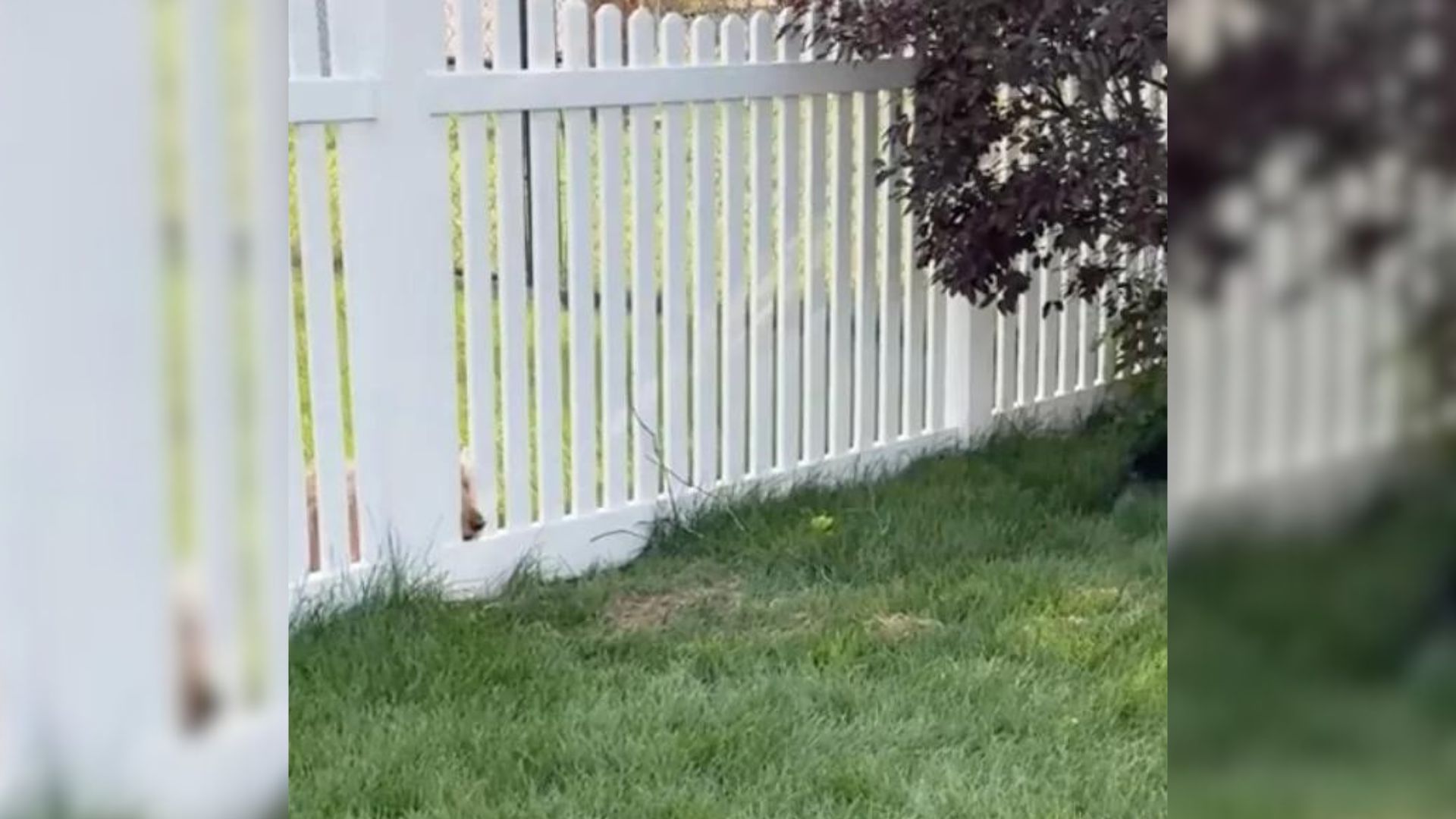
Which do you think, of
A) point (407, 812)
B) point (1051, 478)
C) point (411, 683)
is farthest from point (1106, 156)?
point (407, 812)

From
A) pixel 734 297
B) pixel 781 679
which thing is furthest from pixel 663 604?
pixel 734 297

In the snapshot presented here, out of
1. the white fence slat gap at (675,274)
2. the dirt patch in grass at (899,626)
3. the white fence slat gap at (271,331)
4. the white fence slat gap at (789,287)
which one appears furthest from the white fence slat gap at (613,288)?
the white fence slat gap at (271,331)

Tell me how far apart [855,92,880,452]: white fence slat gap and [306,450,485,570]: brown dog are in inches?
53.9

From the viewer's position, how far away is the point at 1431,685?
0.69 meters

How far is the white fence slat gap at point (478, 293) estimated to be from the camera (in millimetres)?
3701

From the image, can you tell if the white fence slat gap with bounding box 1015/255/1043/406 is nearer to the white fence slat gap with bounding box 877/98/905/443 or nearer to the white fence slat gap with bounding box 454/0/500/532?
the white fence slat gap with bounding box 877/98/905/443

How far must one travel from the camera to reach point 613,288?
4.10 metres

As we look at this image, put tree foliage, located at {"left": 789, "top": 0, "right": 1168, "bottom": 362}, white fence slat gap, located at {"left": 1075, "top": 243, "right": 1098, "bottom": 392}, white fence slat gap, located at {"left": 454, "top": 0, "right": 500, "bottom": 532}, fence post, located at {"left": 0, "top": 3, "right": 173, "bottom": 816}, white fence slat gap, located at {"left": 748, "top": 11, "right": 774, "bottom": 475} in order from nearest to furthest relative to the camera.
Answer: fence post, located at {"left": 0, "top": 3, "right": 173, "bottom": 816} < white fence slat gap, located at {"left": 454, "top": 0, "right": 500, "bottom": 532} < tree foliage, located at {"left": 789, "top": 0, "right": 1168, "bottom": 362} < white fence slat gap, located at {"left": 748, "top": 11, "right": 774, "bottom": 475} < white fence slat gap, located at {"left": 1075, "top": 243, "right": 1098, "bottom": 392}

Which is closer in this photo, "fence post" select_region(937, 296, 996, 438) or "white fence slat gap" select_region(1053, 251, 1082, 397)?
"fence post" select_region(937, 296, 996, 438)

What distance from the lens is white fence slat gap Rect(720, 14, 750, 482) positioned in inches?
172

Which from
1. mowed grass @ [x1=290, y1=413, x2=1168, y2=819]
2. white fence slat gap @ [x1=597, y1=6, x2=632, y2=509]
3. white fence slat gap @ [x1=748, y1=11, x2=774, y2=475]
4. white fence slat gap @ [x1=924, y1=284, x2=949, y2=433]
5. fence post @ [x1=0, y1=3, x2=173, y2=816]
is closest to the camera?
fence post @ [x1=0, y1=3, x2=173, y2=816]

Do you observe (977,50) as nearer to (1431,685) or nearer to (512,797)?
(512,797)

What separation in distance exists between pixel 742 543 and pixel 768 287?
0.79 metres

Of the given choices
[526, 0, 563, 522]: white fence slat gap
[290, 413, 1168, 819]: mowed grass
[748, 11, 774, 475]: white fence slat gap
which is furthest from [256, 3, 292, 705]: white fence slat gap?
[748, 11, 774, 475]: white fence slat gap
